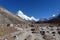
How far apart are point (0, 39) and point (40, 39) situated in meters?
15.6

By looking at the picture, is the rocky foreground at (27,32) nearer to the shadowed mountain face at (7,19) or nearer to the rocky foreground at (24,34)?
the rocky foreground at (24,34)

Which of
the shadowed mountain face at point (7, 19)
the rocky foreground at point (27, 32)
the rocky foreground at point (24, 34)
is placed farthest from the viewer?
the shadowed mountain face at point (7, 19)

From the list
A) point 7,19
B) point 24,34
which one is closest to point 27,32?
point 24,34

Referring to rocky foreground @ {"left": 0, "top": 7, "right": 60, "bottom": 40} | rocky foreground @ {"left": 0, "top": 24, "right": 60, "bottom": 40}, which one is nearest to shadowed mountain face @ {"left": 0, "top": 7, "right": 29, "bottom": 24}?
rocky foreground @ {"left": 0, "top": 7, "right": 60, "bottom": 40}

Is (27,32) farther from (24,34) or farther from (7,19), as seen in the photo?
(7,19)

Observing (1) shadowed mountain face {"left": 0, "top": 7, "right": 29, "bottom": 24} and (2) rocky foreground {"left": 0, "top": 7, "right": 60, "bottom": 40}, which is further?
(1) shadowed mountain face {"left": 0, "top": 7, "right": 29, "bottom": 24}

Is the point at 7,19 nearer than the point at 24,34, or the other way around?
the point at 24,34

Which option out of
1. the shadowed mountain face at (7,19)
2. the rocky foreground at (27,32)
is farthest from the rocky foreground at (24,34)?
the shadowed mountain face at (7,19)

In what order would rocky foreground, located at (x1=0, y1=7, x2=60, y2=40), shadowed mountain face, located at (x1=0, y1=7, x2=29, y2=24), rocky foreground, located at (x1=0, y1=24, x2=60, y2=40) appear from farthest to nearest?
shadowed mountain face, located at (x1=0, y1=7, x2=29, y2=24) → rocky foreground, located at (x1=0, y1=7, x2=60, y2=40) → rocky foreground, located at (x1=0, y1=24, x2=60, y2=40)

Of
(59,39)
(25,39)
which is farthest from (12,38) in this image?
(59,39)

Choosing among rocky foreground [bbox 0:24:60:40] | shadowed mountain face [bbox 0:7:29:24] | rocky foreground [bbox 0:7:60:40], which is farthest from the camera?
shadowed mountain face [bbox 0:7:29:24]

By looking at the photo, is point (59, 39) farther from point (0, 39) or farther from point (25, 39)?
point (0, 39)

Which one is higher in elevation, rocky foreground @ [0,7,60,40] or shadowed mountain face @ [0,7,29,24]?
shadowed mountain face @ [0,7,29,24]

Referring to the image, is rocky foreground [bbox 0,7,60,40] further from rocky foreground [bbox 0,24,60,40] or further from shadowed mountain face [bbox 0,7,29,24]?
shadowed mountain face [bbox 0,7,29,24]
